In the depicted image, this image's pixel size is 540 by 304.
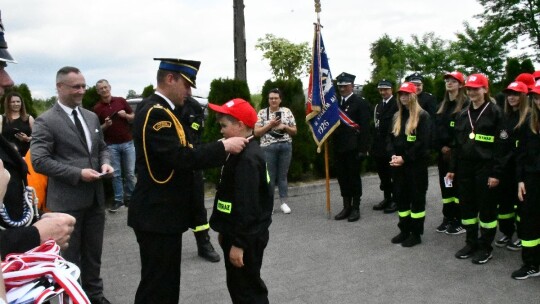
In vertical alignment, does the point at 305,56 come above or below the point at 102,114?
above

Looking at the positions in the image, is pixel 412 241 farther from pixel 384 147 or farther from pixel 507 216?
pixel 384 147

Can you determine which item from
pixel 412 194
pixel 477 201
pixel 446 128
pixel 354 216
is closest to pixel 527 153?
pixel 477 201

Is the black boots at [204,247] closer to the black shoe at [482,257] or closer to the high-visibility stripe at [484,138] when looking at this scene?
the black shoe at [482,257]

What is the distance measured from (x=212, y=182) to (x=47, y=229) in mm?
7640

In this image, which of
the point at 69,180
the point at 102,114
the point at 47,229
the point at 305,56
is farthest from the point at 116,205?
the point at 305,56

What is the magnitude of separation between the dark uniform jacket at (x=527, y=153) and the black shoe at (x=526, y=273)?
2.95 ft

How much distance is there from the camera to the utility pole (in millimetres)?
11039

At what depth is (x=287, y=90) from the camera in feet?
32.5

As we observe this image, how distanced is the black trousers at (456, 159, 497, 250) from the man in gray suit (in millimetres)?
3926

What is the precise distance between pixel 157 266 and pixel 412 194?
372cm

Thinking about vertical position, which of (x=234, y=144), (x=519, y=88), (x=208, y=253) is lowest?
(x=208, y=253)

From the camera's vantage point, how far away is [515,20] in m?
40.6

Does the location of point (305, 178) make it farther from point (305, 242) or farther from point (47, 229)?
point (47, 229)

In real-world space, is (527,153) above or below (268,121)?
below
